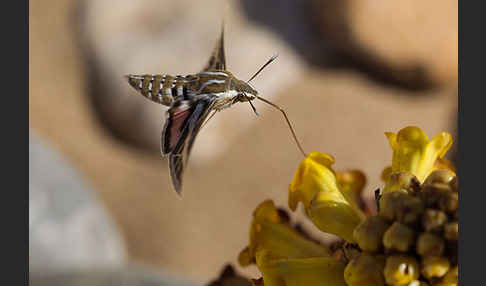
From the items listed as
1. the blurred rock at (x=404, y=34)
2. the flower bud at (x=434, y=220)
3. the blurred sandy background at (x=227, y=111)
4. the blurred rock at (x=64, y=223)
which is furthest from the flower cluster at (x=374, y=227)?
the blurred rock at (x=404, y=34)

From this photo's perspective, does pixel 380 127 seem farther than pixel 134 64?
Yes

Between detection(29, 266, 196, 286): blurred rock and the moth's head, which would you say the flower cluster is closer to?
the moth's head

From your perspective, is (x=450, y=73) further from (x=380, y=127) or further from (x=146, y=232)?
(x=146, y=232)

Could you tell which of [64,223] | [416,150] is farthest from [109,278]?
[416,150]

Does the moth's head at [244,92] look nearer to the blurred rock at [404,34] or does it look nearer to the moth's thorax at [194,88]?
the moth's thorax at [194,88]

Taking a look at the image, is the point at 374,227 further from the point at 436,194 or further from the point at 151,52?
the point at 151,52

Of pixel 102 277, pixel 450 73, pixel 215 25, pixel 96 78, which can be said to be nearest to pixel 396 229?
pixel 102 277

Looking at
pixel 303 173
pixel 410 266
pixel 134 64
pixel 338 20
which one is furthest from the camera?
pixel 338 20
